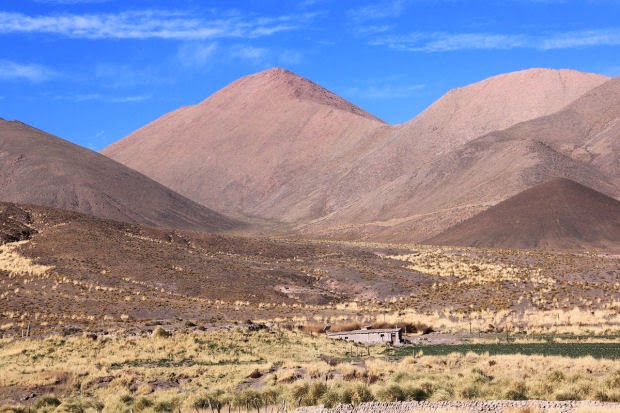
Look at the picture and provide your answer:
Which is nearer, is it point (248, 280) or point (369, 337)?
point (369, 337)

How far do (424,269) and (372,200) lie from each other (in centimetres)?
9355

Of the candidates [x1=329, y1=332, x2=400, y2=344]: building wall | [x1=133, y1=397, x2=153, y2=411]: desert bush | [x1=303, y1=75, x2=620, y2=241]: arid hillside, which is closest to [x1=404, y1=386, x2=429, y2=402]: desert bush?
[x1=133, y1=397, x2=153, y2=411]: desert bush

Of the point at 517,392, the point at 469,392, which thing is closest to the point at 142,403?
the point at 469,392

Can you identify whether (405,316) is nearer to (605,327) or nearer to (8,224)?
(605,327)

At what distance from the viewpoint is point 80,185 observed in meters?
152

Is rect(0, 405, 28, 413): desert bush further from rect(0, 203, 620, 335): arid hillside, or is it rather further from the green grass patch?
rect(0, 203, 620, 335): arid hillside

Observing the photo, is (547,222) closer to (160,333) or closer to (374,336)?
(374,336)

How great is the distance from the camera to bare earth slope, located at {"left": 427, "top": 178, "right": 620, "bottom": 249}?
375 feet

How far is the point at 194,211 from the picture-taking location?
17575 centimetres

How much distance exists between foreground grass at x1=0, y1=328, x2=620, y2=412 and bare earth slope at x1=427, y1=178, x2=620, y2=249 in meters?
79.8

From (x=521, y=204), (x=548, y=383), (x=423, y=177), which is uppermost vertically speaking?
(x=423, y=177)

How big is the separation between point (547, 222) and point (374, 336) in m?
81.4

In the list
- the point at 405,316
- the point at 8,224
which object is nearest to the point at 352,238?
the point at 8,224

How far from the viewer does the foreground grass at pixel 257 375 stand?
2377 centimetres
